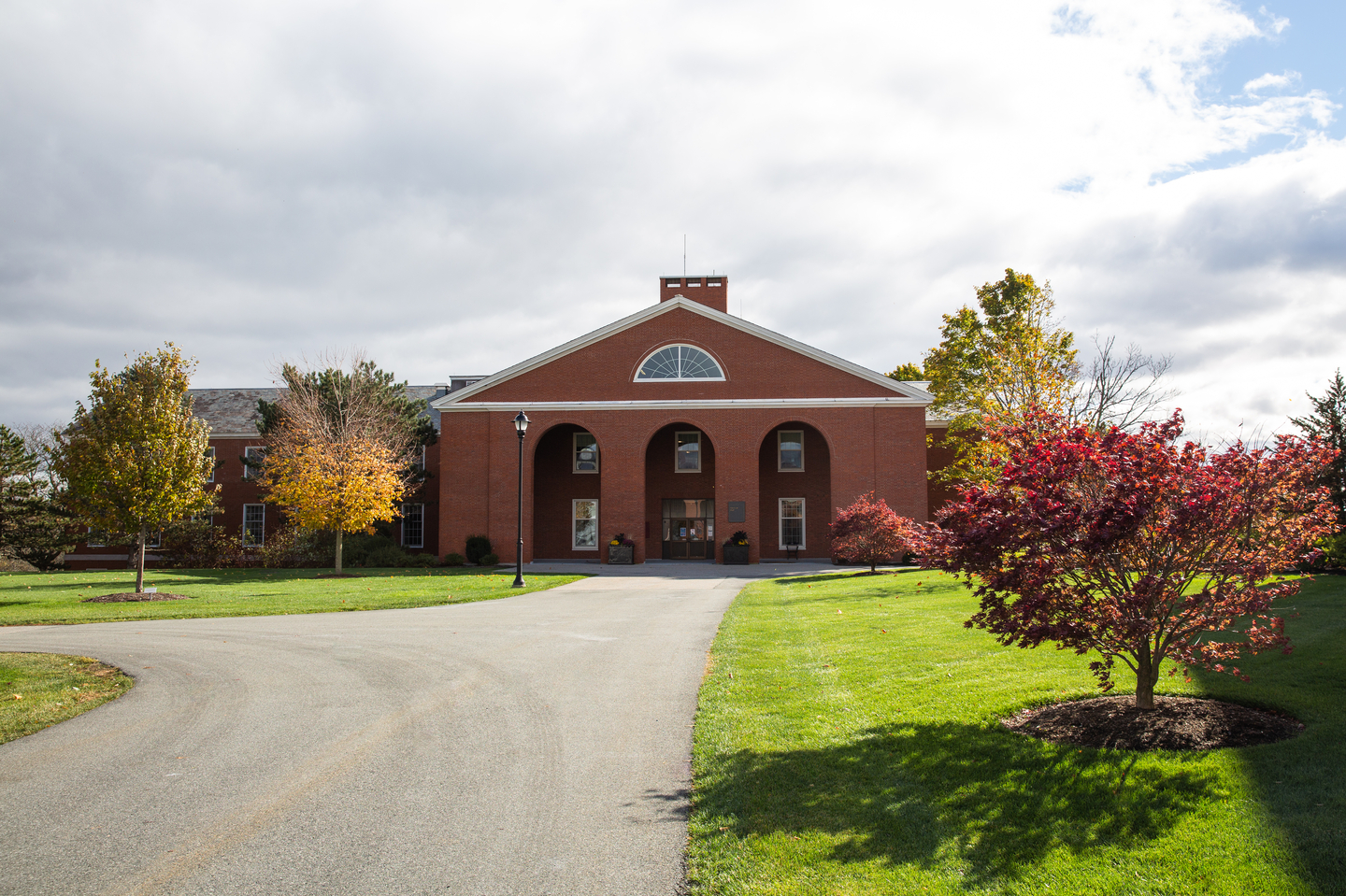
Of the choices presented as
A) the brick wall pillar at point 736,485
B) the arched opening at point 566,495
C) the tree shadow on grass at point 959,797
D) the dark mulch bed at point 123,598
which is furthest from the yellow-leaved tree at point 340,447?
the tree shadow on grass at point 959,797

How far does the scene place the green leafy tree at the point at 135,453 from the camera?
63.6 ft

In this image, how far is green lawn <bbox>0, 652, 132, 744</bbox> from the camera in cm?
730

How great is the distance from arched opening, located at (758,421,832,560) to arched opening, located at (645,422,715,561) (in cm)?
226

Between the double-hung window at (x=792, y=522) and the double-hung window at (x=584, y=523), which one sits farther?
the double-hung window at (x=584, y=523)

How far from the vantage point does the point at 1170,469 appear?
5.76m

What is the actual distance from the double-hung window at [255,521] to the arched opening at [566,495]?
574 inches

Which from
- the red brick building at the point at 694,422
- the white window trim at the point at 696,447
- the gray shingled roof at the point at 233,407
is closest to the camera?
the red brick building at the point at 694,422

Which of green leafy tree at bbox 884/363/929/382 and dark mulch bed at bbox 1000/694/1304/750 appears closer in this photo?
dark mulch bed at bbox 1000/694/1304/750

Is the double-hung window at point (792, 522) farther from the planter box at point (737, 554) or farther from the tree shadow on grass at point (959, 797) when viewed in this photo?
the tree shadow on grass at point (959, 797)

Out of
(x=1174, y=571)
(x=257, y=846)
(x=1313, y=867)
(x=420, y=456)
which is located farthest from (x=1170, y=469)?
(x=420, y=456)

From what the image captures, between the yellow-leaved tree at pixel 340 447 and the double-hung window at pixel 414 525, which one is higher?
the yellow-leaved tree at pixel 340 447

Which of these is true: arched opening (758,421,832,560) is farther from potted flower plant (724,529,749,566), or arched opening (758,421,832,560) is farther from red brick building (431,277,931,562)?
potted flower plant (724,529,749,566)

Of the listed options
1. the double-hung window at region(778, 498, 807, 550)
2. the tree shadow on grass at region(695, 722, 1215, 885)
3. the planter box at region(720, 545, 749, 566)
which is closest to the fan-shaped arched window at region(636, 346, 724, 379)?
the double-hung window at region(778, 498, 807, 550)

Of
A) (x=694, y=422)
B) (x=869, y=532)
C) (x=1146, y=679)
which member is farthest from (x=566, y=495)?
(x=1146, y=679)
